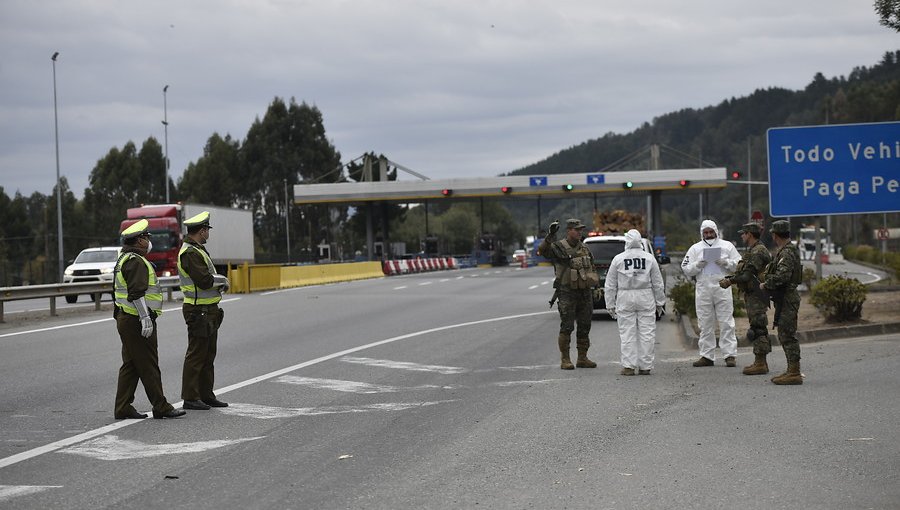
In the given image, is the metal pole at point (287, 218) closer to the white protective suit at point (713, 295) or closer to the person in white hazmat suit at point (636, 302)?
the white protective suit at point (713, 295)

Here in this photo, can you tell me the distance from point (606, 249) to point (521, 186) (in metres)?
46.2

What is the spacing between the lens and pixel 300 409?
34.9ft

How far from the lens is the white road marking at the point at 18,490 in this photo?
22.8 feet

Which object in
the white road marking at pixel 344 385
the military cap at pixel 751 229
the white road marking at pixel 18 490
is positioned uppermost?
the military cap at pixel 751 229

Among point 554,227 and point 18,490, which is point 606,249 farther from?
point 18,490

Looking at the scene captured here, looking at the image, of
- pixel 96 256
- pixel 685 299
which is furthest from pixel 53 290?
pixel 685 299

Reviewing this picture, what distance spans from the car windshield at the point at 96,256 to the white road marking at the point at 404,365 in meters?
21.1

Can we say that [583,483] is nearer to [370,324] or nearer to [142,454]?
[142,454]

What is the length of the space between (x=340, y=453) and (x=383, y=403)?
278cm

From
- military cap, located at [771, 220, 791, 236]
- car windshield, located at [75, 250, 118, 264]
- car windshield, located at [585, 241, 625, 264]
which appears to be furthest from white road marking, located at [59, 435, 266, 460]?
car windshield, located at [75, 250, 118, 264]

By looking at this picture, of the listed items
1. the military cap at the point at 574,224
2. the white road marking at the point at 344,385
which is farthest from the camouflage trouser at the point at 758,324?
the white road marking at the point at 344,385

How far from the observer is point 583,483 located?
7.13m

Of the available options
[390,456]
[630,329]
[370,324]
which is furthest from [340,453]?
[370,324]

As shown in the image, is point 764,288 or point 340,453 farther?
point 764,288
